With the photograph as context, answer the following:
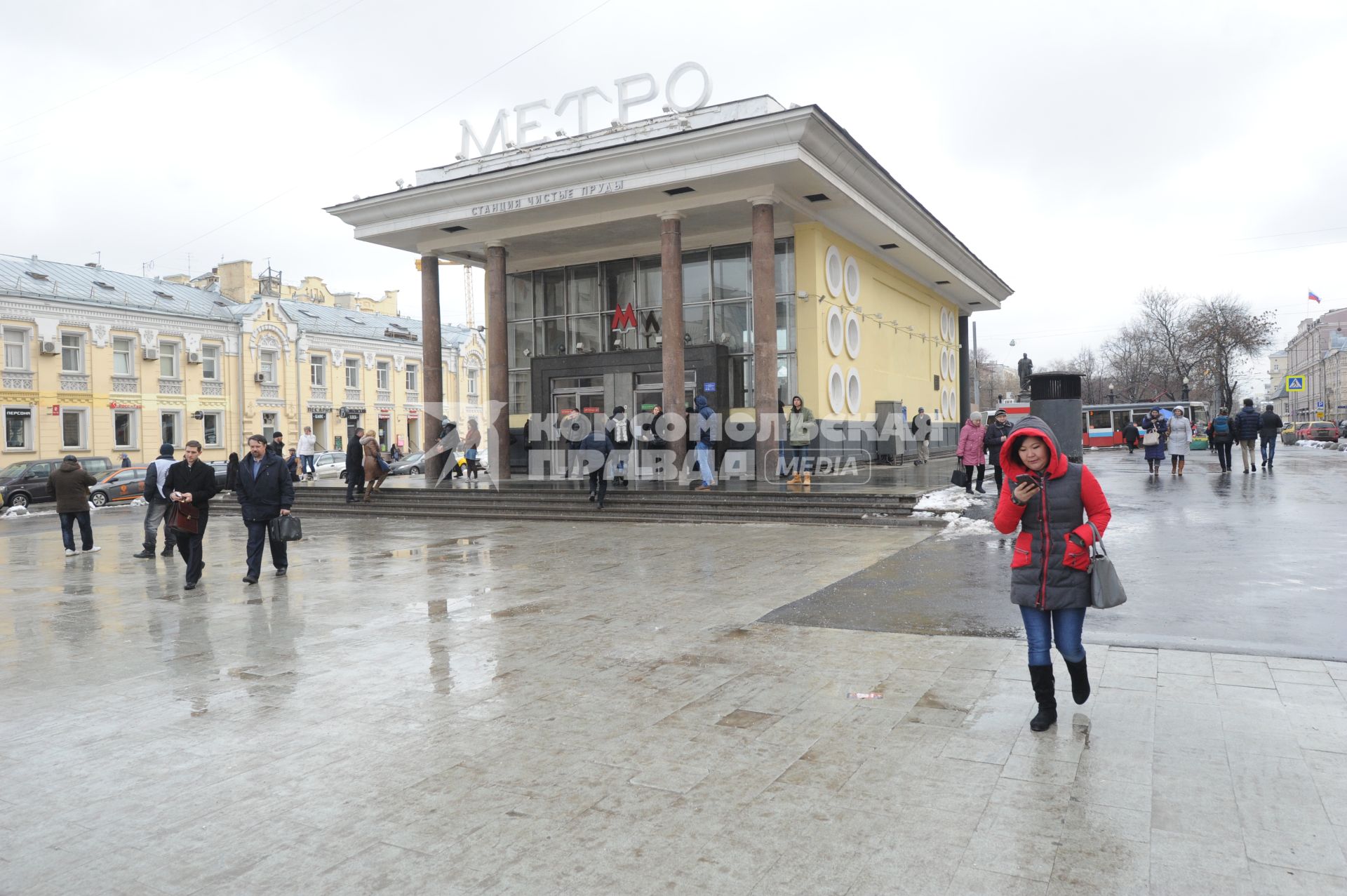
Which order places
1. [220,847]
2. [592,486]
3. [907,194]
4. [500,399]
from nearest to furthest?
[220,847], [592,486], [907,194], [500,399]

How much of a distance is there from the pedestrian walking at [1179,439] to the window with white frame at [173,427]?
40.4 m

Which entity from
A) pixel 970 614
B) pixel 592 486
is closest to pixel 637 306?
pixel 592 486

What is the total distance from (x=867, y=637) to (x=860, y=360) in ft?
60.0

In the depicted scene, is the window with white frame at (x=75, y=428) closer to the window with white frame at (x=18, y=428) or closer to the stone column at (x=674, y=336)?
the window with white frame at (x=18, y=428)

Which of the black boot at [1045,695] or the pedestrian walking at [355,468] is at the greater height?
the pedestrian walking at [355,468]

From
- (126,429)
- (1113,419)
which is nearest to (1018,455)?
(126,429)

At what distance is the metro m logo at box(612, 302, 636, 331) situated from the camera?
24.0 m

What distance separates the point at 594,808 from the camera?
383 centimetres

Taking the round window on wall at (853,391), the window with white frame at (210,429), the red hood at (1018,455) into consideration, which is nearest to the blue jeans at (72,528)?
the red hood at (1018,455)

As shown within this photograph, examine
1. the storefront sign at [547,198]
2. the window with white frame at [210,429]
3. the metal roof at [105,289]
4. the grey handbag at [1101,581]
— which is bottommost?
the grey handbag at [1101,581]

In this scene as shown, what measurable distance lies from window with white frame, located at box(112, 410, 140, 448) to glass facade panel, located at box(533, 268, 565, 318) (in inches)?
964

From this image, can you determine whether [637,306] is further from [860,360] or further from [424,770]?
[424,770]

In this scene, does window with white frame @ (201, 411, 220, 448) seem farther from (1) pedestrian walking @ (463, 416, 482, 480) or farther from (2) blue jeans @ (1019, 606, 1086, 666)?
(2) blue jeans @ (1019, 606, 1086, 666)

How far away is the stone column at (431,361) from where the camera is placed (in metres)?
23.4
